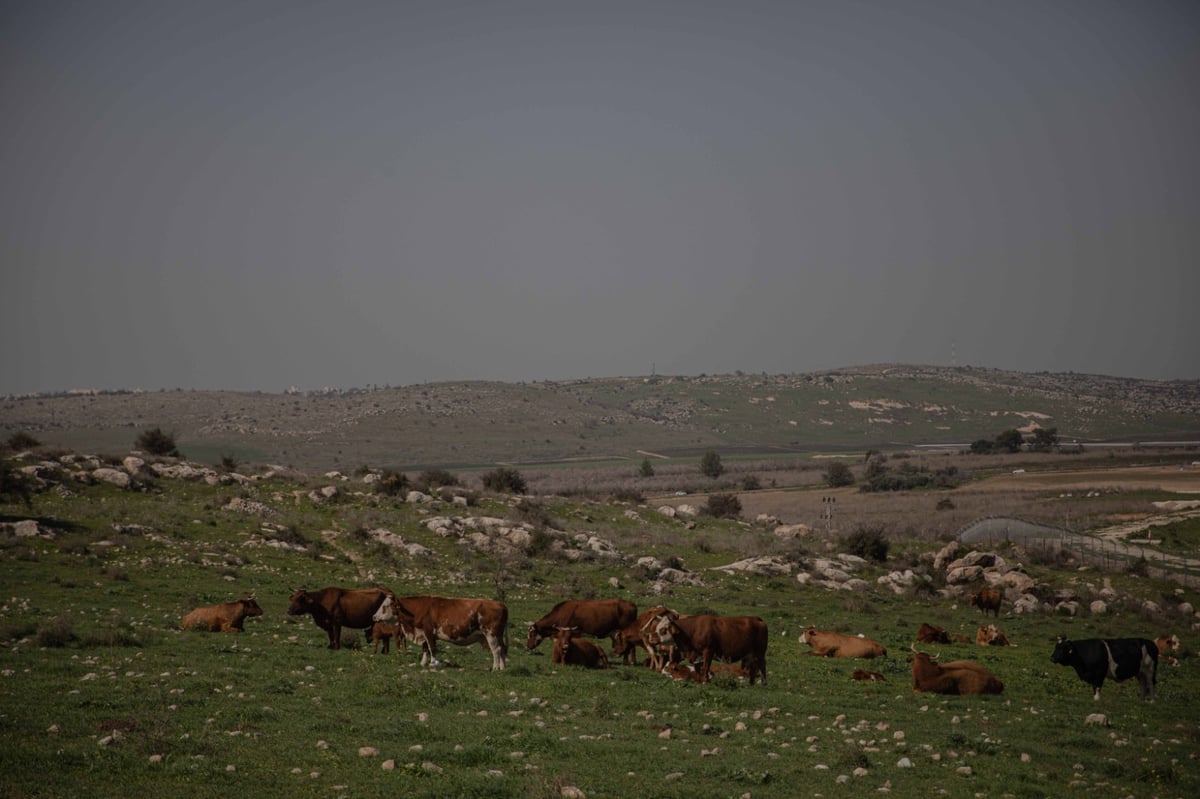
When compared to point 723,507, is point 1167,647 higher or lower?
higher

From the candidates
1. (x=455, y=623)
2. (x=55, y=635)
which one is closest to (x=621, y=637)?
(x=455, y=623)

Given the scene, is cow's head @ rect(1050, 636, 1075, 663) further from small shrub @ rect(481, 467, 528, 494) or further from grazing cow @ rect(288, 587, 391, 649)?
small shrub @ rect(481, 467, 528, 494)

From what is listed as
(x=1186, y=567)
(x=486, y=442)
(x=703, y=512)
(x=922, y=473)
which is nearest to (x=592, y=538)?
(x=703, y=512)

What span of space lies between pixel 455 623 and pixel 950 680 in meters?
10.9

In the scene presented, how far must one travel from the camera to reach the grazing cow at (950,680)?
65.7 ft

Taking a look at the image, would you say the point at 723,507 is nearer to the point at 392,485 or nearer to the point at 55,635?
the point at 392,485

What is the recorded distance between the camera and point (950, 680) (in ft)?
65.9

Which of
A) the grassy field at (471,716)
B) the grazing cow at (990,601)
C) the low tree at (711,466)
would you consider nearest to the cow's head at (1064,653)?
the grassy field at (471,716)

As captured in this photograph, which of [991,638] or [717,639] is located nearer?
[717,639]

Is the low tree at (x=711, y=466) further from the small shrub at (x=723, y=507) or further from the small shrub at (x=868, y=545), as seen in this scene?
the small shrub at (x=868, y=545)

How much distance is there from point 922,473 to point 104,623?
336 ft

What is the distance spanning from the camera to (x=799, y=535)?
57281 millimetres

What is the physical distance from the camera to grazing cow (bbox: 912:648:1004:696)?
20.0 meters

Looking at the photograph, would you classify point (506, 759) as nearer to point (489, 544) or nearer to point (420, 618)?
point (420, 618)
